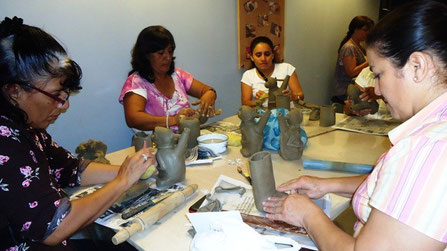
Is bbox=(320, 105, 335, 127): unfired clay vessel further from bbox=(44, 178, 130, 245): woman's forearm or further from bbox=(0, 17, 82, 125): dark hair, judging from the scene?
bbox=(0, 17, 82, 125): dark hair

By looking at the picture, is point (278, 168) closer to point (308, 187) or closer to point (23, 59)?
point (308, 187)

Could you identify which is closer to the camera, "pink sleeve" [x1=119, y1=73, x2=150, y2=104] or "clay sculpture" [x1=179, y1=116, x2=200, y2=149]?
"clay sculpture" [x1=179, y1=116, x2=200, y2=149]

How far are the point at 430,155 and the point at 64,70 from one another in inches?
42.8

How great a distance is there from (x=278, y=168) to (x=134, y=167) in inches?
25.6

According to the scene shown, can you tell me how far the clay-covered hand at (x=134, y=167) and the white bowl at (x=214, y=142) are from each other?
0.47m

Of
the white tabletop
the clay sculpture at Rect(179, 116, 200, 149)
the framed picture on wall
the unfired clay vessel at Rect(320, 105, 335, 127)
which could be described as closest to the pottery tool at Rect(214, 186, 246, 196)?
the white tabletop

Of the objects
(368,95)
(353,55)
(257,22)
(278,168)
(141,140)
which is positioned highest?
(257,22)

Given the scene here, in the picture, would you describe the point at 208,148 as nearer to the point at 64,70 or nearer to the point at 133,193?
the point at 133,193

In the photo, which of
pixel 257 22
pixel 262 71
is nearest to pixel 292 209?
pixel 262 71

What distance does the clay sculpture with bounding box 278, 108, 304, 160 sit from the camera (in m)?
1.55

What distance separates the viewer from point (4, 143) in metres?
0.94

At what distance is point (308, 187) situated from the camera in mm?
1160

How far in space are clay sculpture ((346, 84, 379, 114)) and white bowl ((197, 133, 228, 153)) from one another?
891mm

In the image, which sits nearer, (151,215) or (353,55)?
(151,215)
